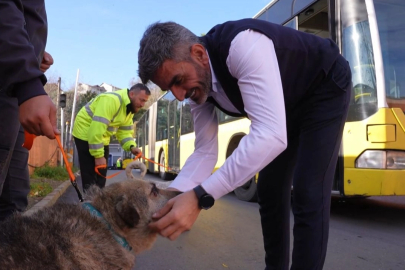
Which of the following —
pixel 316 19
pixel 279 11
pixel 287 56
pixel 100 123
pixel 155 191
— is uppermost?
pixel 279 11

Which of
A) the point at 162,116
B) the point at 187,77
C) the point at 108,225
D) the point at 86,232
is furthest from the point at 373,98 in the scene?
the point at 162,116

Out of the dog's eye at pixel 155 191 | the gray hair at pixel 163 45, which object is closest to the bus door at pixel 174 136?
the dog's eye at pixel 155 191

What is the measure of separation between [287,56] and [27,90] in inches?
62.2

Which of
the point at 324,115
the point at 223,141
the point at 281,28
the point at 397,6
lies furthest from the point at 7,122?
the point at 223,141

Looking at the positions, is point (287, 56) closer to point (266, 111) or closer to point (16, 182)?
point (266, 111)

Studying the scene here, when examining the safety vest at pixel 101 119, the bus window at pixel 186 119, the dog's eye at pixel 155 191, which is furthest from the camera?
the bus window at pixel 186 119

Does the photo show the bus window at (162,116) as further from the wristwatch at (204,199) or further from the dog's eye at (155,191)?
Result: the wristwatch at (204,199)

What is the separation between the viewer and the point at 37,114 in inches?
77.7

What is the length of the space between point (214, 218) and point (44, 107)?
549 centimetres

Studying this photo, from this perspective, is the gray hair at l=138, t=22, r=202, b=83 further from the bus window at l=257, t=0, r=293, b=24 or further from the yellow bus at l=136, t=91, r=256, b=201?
the yellow bus at l=136, t=91, r=256, b=201

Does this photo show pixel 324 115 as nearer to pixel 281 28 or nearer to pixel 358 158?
pixel 281 28

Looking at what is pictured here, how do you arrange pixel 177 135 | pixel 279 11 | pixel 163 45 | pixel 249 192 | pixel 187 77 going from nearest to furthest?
pixel 163 45, pixel 187 77, pixel 279 11, pixel 249 192, pixel 177 135

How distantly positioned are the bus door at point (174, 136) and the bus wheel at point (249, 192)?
478 cm

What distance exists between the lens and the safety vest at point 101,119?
5359 millimetres
